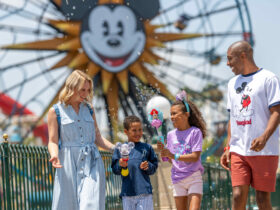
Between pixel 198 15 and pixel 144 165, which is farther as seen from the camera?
pixel 198 15

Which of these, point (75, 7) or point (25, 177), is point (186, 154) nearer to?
point (25, 177)

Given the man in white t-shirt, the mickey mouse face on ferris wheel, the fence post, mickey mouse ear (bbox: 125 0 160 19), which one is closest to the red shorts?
the man in white t-shirt

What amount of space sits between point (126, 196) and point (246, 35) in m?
13.3

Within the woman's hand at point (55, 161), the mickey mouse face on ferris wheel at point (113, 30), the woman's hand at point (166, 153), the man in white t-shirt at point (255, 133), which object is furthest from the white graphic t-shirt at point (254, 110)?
the mickey mouse face on ferris wheel at point (113, 30)

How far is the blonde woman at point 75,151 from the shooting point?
11.4 feet

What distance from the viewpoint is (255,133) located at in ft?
12.2

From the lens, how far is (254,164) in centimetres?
371

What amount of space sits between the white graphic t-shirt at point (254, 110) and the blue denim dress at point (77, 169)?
37.8 inches

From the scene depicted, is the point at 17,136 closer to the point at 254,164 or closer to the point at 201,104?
the point at 201,104

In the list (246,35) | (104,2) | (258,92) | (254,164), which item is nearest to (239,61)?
(258,92)

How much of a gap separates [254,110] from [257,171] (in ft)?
1.33

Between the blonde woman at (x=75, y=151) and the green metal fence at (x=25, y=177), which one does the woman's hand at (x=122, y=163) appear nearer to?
the blonde woman at (x=75, y=151)

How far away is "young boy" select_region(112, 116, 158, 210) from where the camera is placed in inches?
163

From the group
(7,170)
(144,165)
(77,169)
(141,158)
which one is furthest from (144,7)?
(77,169)
